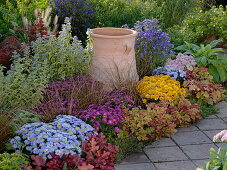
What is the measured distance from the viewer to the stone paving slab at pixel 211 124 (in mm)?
5066

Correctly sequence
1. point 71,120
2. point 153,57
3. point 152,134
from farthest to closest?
point 153,57 → point 152,134 → point 71,120

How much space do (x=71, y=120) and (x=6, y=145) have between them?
66 cm

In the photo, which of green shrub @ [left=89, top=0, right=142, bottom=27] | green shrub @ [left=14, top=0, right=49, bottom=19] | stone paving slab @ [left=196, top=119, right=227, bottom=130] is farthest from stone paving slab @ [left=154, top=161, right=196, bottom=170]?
green shrub @ [left=14, top=0, right=49, bottom=19]

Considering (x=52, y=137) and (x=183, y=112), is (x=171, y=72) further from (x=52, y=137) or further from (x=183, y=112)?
(x=52, y=137)

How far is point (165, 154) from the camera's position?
14.2ft

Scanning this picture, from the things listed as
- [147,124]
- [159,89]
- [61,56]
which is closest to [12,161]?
[147,124]

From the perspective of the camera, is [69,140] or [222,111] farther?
[222,111]

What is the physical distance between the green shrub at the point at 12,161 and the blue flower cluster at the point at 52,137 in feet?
0.51

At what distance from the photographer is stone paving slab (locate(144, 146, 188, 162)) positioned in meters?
4.22

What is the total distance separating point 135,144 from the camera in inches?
174

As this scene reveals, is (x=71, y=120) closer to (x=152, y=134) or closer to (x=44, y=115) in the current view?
(x=44, y=115)

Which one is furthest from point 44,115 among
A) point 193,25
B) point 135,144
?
point 193,25

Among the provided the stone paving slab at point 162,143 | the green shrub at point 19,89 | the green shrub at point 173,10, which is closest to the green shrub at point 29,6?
the green shrub at point 173,10

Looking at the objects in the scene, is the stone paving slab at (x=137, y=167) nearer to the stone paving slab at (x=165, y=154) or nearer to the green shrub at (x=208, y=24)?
the stone paving slab at (x=165, y=154)
